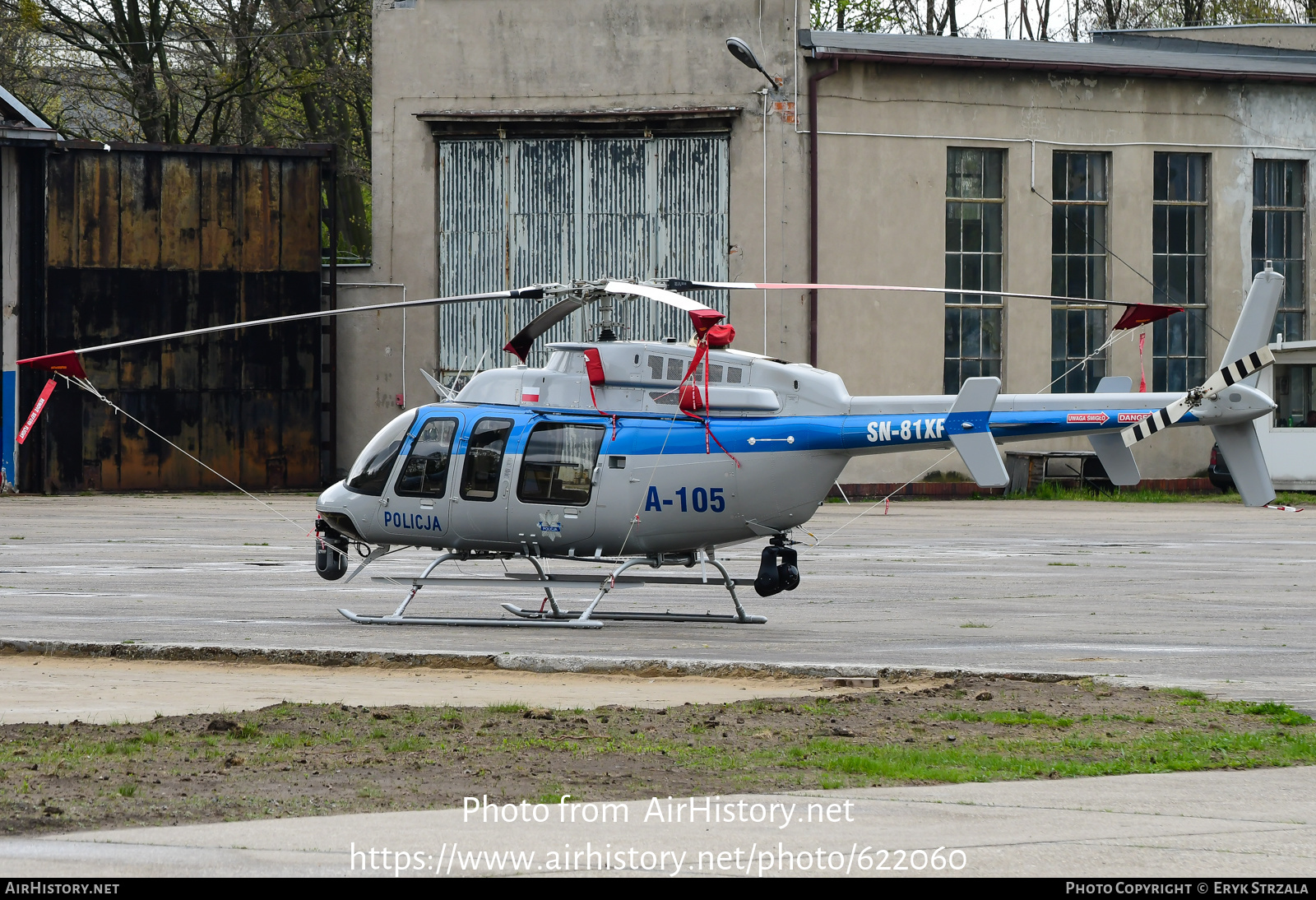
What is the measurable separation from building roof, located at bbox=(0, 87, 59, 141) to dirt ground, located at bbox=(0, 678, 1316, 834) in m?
29.7

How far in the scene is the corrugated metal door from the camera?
37.0m

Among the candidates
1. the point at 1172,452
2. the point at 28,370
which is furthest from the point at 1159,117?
the point at 28,370

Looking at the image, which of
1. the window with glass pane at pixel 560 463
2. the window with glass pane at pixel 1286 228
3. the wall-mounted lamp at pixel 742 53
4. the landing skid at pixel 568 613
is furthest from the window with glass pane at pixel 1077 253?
the window with glass pane at pixel 560 463

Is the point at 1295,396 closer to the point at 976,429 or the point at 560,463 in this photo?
the point at 976,429

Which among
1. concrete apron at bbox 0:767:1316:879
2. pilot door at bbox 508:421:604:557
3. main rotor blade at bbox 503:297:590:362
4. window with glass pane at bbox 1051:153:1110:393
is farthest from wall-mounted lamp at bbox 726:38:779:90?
concrete apron at bbox 0:767:1316:879

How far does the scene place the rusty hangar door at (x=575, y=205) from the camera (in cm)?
3697

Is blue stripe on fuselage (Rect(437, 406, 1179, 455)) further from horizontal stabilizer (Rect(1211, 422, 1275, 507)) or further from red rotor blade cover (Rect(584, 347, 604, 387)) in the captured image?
horizontal stabilizer (Rect(1211, 422, 1275, 507))

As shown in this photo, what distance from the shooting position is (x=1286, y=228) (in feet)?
131

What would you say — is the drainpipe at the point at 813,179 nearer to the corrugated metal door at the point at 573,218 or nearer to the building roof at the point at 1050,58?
the building roof at the point at 1050,58
